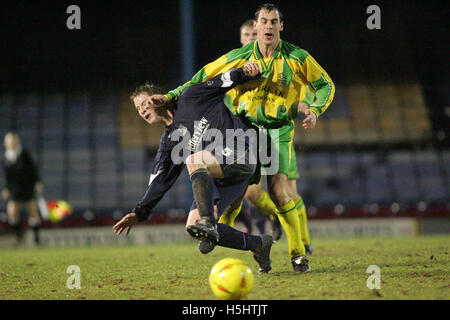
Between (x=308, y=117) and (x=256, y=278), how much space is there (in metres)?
1.36

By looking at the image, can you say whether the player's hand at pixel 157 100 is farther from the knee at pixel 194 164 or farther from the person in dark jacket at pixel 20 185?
the person in dark jacket at pixel 20 185

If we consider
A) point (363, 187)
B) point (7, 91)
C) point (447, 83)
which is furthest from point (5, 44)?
point (447, 83)

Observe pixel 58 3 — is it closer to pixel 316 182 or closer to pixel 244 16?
pixel 244 16

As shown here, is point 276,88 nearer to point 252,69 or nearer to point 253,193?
point 252,69

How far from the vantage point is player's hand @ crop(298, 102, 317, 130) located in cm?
482

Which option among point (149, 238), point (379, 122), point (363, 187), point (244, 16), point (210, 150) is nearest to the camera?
point (210, 150)

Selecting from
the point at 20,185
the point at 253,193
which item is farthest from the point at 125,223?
the point at 20,185

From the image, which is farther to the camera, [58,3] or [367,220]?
[58,3]

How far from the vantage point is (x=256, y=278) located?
4531mm

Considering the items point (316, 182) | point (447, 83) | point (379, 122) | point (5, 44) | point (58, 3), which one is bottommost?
point (316, 182)

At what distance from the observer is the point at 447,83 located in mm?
16922

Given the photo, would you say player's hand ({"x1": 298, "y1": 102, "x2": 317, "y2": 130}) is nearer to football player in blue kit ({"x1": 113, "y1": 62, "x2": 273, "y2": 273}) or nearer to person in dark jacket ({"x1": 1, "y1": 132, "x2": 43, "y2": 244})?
football player in blue kit ({"x1": 113, "y1": 62, "x2": 273, "y2": 273})

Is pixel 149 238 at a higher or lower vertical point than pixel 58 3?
lower
